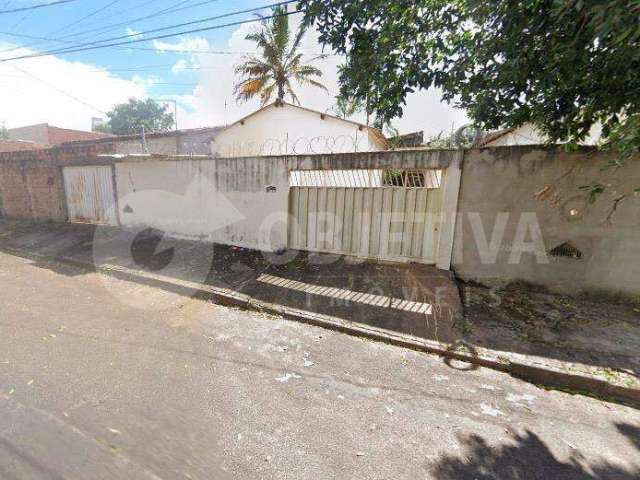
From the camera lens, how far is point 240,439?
7.17 feet

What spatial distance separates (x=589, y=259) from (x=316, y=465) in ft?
15.8

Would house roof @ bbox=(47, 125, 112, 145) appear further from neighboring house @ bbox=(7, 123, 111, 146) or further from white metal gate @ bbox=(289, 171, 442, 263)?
white metal gate @ bbox=(289, 171, 442, 263)

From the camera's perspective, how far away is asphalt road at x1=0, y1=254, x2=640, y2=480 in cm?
200

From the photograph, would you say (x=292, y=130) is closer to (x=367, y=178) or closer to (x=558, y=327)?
(x=367, y=178)

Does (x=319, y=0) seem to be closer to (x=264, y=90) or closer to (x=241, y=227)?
(x=241, y=227)

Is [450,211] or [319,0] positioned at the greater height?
[319,0]

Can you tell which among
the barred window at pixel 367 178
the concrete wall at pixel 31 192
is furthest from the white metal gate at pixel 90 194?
the barred window at pixel 367 178

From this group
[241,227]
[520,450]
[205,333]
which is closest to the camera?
[520,450]

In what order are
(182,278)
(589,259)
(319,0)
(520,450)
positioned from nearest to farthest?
(520,450)
(319,0)
(589,259)
(182,278)

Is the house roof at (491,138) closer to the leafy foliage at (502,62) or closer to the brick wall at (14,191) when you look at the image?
the leafy foliage at (502,62)

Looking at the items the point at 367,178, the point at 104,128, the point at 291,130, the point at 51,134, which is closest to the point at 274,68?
the point at 291,130

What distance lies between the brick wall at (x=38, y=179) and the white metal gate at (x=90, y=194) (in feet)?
0.89

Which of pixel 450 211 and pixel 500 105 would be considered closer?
pixel 500 105

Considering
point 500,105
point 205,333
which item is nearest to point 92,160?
point 205,333
